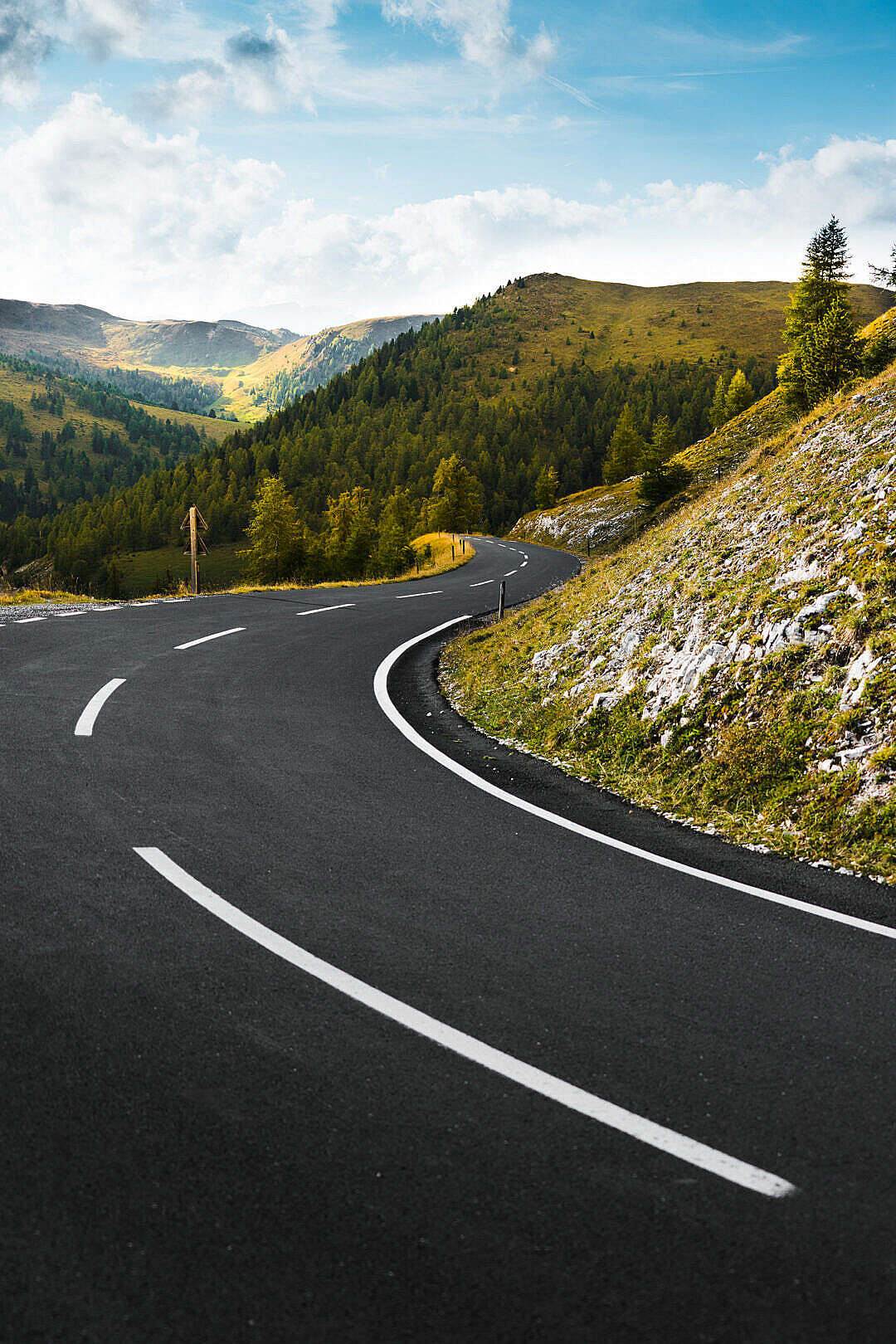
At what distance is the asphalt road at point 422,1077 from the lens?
2.47 m

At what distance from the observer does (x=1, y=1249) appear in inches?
101

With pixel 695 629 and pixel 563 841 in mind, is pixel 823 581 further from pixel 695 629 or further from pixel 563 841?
pixel 563 841

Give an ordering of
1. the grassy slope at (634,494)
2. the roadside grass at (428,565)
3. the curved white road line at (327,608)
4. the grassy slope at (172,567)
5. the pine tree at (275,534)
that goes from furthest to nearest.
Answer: the grassy slope at (172,567) < the pine tree at (275,534) < the grassy slope at (634,494) < the roadside grass at (428,565) < the curved white road line at (327,608)

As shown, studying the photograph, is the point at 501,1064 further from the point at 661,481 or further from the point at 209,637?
the point at 661,481

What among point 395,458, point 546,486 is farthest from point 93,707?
point 395,458

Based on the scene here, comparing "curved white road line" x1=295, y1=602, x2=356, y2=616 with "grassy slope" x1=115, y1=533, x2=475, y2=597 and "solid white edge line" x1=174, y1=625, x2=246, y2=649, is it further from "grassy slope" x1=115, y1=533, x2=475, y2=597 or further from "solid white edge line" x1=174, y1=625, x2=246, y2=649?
"grassy slope" x1=115, y1=533, x2=475, y2=597

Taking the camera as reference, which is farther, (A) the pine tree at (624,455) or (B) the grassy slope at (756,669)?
(A) the pine tree at (624,455)

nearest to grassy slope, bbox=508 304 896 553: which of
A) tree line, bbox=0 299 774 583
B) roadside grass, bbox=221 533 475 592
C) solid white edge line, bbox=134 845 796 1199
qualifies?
roadside grass, bbox=221 533 475 592

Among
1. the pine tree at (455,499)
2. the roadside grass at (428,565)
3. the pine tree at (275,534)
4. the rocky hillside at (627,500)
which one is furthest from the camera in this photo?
the pine tree at (455,499)

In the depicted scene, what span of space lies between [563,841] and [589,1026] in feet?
8.61

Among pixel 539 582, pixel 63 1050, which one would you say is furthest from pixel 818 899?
pixel 539 582

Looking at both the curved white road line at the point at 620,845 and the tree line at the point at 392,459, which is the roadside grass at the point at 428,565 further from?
the tree line at the point at 392,459

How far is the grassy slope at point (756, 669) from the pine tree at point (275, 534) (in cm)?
7332

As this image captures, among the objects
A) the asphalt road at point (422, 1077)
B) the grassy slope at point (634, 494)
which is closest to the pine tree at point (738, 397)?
the grassy slope at point (634, 494)
